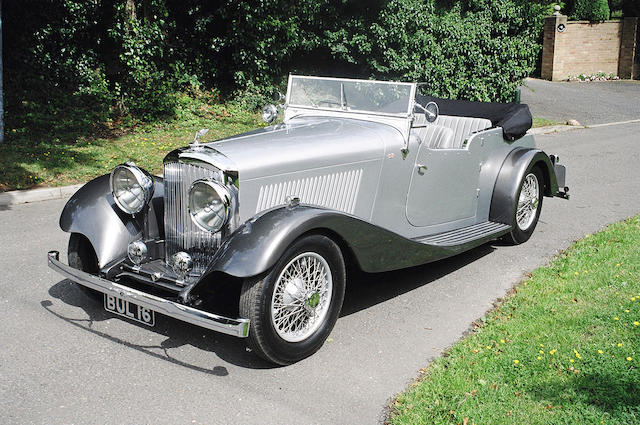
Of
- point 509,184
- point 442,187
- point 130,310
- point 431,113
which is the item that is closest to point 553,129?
point 509,184

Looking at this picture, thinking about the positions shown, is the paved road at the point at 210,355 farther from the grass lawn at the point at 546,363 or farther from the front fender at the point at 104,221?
the front fender at the point at 104,221

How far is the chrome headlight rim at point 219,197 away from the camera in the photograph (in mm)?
3908

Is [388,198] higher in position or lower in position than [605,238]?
higher

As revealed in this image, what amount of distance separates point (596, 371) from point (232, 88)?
12.1m

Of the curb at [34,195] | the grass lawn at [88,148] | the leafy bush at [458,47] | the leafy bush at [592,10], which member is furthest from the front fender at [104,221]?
the leafy bush at [592,10]

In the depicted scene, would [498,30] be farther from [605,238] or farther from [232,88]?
[605,238]

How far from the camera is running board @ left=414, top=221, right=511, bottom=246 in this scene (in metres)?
5.27

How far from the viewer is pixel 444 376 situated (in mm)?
3773

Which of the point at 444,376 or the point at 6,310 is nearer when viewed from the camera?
the point at 444,376

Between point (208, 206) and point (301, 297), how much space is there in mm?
823

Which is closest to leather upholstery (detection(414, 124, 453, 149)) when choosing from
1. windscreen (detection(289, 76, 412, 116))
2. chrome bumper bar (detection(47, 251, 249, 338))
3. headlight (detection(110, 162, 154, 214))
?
windscreen (detection(289, 76, 412, 116))

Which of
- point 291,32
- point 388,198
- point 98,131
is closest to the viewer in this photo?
point 388,198

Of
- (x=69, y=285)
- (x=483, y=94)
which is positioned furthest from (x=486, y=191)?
(x=483, y=94)

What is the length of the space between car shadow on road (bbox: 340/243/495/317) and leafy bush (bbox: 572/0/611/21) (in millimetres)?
23308
